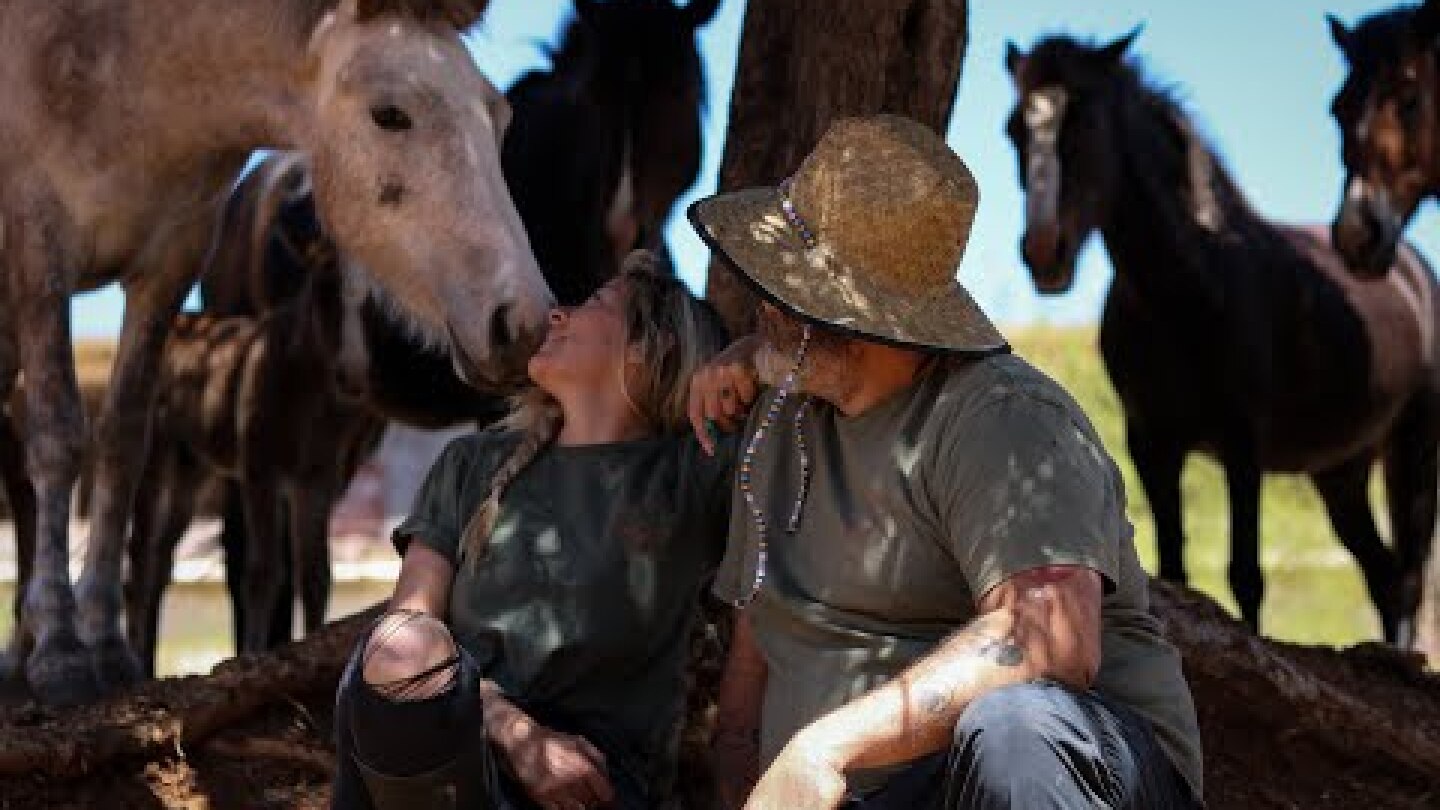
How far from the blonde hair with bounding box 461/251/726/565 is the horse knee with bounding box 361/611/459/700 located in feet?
1.63

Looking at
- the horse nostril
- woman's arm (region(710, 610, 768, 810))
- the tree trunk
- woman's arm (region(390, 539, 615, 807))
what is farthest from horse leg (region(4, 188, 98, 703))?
woman's arm (region(710, 610, 768, 810))

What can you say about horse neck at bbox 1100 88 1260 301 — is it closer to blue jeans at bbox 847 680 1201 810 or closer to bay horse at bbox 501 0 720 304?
bay horse at bbox 501 0 720 304

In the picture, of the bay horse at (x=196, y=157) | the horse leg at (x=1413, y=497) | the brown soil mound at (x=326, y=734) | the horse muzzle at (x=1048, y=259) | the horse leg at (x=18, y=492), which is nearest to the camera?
the brown soil mound at (x=326, y=734)

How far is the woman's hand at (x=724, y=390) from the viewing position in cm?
333

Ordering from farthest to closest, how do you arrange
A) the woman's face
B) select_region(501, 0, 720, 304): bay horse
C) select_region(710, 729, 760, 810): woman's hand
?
select_region(501, 0, 720, 304): bay horse
the woman's face
select_region(710, 729, 760, 810): woman's hand

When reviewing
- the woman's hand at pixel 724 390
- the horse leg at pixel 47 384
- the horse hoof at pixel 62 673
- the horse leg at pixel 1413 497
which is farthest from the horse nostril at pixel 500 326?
the horse leg at pixel 1413 497

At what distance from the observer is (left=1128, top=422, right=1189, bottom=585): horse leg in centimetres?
848

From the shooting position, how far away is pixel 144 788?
4344 millimetres

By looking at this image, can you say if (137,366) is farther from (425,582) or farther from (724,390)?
(724,390)

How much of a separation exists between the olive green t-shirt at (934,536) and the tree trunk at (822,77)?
6.80 ft

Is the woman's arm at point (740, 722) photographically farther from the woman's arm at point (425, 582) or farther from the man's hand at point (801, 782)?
the man's hand at point (801, 782)

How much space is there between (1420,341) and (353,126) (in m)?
6.84

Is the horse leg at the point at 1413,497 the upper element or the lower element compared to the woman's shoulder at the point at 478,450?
lower

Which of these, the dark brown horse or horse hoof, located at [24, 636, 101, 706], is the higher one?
the dark brown horse
